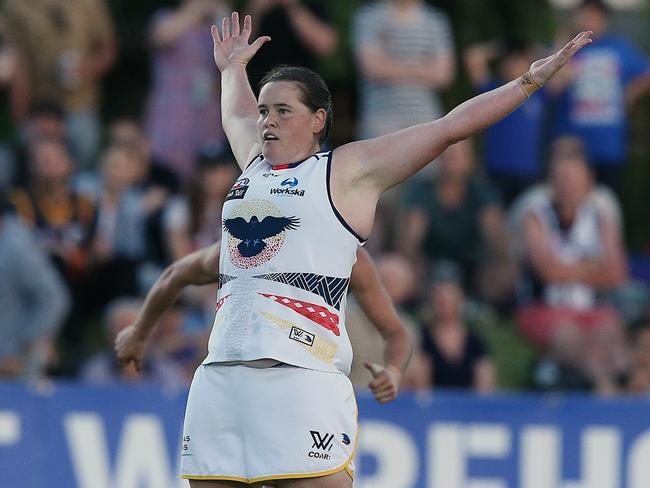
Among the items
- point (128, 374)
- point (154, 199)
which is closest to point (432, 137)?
point (128, 374)

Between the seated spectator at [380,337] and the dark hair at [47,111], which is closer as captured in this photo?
the seated spectator at [380,337]

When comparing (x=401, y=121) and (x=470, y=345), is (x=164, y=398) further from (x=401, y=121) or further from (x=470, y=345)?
(x=401, y=121)

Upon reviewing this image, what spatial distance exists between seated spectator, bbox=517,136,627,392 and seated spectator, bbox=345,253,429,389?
1.02 m

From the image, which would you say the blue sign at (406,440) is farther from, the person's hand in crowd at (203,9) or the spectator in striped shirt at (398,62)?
the person's hand in crowd at (203,9)

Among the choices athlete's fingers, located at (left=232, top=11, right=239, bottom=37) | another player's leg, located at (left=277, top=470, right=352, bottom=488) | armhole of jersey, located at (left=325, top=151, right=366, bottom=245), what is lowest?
another player's leg, located at (left=277, top=470, right=352, bottom=488)

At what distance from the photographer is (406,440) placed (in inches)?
394

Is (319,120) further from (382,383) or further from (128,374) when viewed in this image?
(128,374)

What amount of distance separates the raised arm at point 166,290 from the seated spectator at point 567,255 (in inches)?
215

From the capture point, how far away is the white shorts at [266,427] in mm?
5734

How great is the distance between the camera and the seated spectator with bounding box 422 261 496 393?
10984 millimetres

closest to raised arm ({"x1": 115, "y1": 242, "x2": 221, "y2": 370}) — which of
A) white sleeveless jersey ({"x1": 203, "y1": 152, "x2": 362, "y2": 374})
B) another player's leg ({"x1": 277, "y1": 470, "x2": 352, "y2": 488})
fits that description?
white sleeveless jersey ({"x1": 203, "y1": 152, "x2": 362, "y2": 374})

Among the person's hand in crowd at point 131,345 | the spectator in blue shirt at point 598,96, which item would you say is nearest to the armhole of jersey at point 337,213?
the person's hand in crowd at point 131,345

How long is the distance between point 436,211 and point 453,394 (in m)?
2.19

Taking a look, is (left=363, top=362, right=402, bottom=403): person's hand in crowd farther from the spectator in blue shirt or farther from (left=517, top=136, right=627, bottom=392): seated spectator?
the spectator in blue shirt
